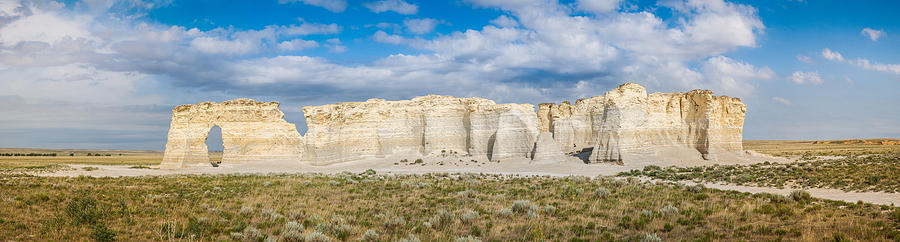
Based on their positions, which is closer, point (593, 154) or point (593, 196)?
point (593, 196)

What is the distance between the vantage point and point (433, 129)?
4753 cm

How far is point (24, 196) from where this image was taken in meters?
15.1

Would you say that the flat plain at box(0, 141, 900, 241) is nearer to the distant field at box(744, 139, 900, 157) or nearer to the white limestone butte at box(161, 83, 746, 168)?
the white limestone butte at box(161, 83, 746, 168)

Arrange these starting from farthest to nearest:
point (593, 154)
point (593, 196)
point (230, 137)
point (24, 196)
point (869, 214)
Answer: point (230, 137) → point (593, 154) → point (593, 196) → point (24, 196) → point (869, 214)

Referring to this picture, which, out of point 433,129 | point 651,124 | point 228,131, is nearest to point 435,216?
point 433,129

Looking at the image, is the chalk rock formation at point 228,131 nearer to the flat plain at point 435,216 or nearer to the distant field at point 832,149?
the flat plain at point 435,216

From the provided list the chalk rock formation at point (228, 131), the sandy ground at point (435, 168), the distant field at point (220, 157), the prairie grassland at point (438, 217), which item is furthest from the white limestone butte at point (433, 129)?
the prairie grassland at point (438, 217)

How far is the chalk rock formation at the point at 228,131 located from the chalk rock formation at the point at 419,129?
13.1 ft

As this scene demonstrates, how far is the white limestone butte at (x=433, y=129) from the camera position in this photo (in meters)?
42.9

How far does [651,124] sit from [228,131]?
3988 cm

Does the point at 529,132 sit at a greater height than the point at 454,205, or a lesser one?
greater

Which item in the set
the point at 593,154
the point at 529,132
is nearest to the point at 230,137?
the point at 529,132

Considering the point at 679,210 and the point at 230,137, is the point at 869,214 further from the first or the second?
the point at 230,137

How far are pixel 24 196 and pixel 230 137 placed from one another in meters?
30.3
